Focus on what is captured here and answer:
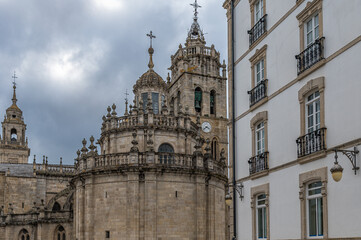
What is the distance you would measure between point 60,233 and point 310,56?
35586 mm

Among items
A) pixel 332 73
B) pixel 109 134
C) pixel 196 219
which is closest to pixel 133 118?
pixel 109 134

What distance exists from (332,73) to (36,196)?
47405 millimetres

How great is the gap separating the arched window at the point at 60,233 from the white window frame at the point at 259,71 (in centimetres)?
3175

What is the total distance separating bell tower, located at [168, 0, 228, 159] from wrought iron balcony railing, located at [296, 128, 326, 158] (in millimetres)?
42720

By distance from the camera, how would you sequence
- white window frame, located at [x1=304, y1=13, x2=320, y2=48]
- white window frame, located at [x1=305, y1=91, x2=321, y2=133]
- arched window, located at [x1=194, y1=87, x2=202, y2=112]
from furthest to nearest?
arched window, located at [x1=194, y1=87, x2=202, y2=112] → white window frame, located at [x1=304, y1=13, x2=320, y2=48] → white window frame, located at [x1=305, y1=91, x2=321, y2=133]

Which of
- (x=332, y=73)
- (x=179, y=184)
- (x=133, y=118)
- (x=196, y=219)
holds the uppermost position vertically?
(x=133, y=118)

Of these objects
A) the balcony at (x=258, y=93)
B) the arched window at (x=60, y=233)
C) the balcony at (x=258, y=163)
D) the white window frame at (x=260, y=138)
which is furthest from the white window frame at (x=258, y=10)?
the arched window at (x=60, y=233)

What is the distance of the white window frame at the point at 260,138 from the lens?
1727 cm

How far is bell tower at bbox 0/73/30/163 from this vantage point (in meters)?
84.1

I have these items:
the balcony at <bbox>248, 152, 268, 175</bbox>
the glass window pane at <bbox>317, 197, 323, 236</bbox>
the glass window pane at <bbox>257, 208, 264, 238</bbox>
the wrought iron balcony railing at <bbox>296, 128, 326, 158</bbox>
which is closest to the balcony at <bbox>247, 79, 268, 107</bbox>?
the balcony at <bbox>248, 152, 268, 175</bbox>

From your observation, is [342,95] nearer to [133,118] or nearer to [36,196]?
[133,118]

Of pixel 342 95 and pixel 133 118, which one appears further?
pixel 133 118

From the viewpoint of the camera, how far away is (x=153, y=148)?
116 feet

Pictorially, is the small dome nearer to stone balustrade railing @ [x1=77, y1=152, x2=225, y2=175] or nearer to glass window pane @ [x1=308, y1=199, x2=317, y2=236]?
stone balustrade railing @ [x1=77, y1=152, x2=225, y2=175]
